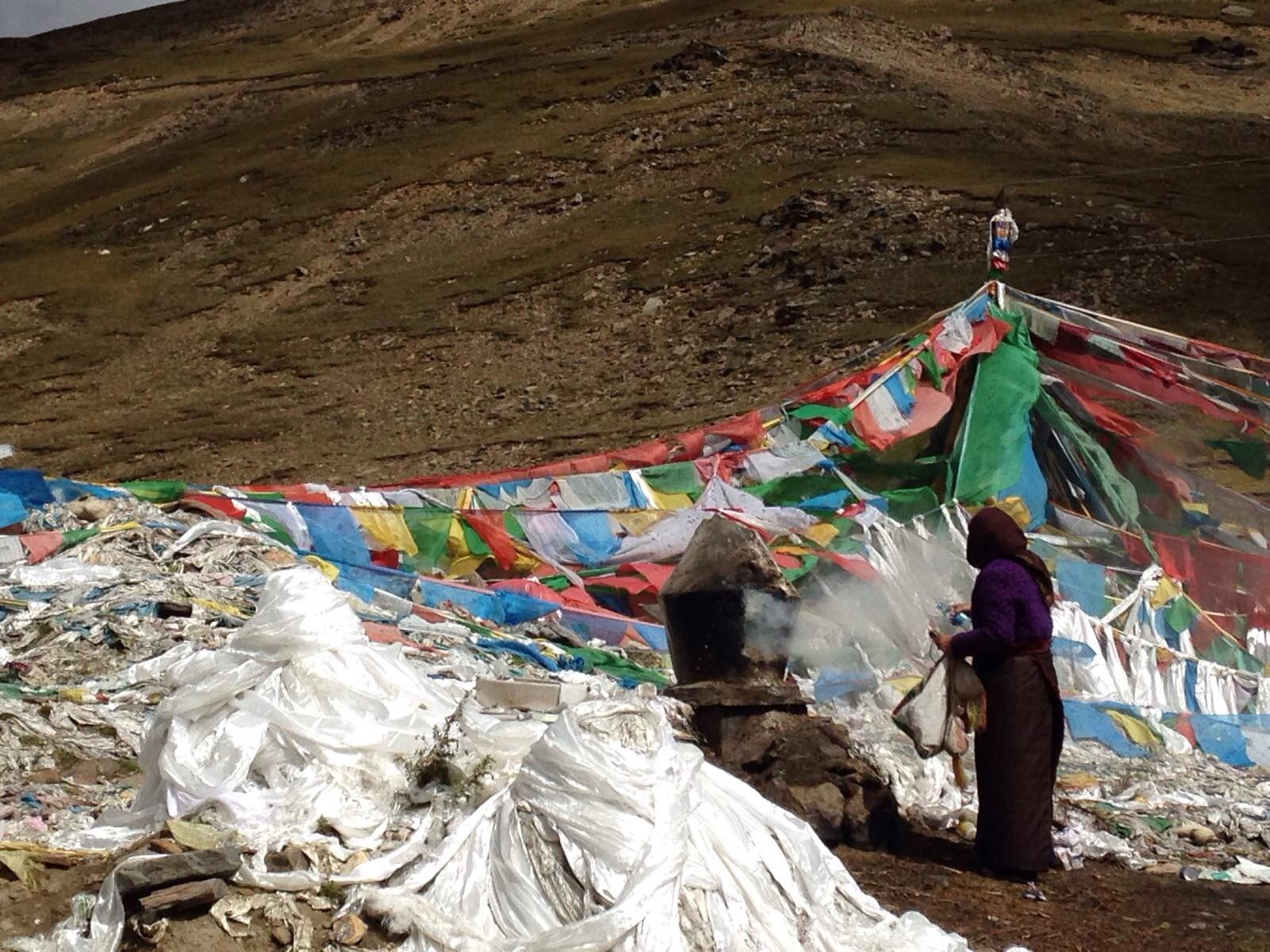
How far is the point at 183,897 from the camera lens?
475 centimetres

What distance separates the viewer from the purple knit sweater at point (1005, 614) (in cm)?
644

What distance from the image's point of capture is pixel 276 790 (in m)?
5.70

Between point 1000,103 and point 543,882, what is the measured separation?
29485 millimetres

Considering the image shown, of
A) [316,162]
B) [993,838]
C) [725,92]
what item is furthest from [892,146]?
[993,838]

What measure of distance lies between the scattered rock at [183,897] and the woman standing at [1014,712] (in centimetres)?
282

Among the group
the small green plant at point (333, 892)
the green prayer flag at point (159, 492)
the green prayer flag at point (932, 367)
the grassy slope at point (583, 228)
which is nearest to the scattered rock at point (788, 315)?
the grassy slope at point (583, 228)

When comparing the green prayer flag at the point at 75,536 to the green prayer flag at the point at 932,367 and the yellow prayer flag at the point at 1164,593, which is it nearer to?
the green prayer flag at the point at 932,367

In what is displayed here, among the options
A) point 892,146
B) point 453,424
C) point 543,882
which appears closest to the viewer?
point 543,882

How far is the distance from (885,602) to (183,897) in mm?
5532

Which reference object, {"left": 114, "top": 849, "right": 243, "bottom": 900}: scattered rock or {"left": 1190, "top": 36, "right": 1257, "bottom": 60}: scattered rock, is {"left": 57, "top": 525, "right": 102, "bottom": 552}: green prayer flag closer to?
{"left": 114, "top": 849, "right": 243, "bottom": 900}: scattered rock

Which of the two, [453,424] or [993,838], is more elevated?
[993,838]

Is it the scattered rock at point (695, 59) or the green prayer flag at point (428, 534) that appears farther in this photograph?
the scattered rock at point (695, 59)

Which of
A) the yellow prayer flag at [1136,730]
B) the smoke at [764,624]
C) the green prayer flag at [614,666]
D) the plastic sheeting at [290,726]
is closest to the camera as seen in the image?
the plastic sheeting at [290,726]

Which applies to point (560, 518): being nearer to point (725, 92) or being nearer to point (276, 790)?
point (276, 790)
